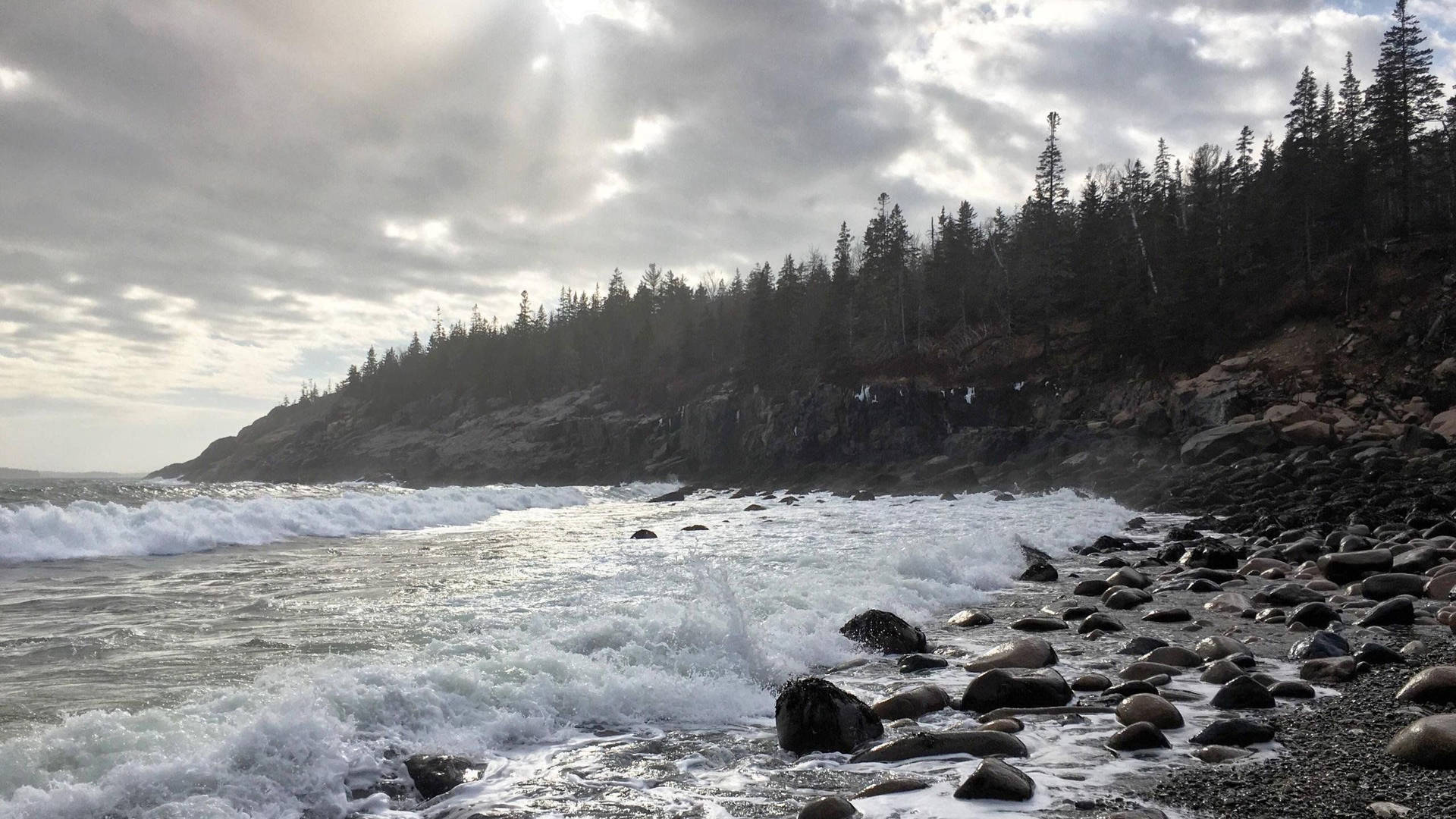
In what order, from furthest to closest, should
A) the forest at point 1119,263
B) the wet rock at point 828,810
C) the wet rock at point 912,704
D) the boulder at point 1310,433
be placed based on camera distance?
1. the forest at point 1119,263
2. the boulder at point 1310,433
3. the wet rock at point 912,704
4. the wet rock at point 828,810

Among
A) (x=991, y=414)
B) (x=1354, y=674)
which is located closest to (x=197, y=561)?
(x=1354, y=674)

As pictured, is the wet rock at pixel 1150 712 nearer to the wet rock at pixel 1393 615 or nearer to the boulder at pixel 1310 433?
the wet rock at pixel 1393 615

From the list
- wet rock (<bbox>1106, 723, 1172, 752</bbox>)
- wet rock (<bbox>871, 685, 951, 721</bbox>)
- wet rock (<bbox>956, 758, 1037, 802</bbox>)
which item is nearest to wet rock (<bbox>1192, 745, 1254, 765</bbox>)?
wet rock (<bbox>1106, 723, 1172, 752</bbox>)

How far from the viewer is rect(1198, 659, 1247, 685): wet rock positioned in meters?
6.15

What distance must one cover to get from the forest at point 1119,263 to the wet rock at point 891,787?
40458 mm

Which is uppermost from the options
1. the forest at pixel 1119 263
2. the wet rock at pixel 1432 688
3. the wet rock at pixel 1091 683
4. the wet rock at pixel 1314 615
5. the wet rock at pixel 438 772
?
the forest at pixel 1119 263

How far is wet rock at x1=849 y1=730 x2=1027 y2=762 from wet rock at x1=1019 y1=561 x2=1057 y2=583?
8183 millimetres

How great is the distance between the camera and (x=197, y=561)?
46.6 ft

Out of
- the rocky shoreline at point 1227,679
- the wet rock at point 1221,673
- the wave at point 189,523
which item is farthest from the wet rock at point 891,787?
the wave at point 189,523

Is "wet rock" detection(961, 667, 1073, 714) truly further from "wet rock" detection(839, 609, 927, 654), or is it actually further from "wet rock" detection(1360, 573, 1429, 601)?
"wet rock" detection(1360, 573, 1429, 601)

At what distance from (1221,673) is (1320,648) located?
4.09ft

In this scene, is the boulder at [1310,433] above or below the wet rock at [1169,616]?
above

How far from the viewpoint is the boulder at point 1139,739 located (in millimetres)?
4762

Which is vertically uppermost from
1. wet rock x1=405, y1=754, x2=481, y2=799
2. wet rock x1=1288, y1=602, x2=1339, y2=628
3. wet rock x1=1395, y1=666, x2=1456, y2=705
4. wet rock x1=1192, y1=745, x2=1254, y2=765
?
wet rock x1=1395, y1=666, x2=1456, y2=705
